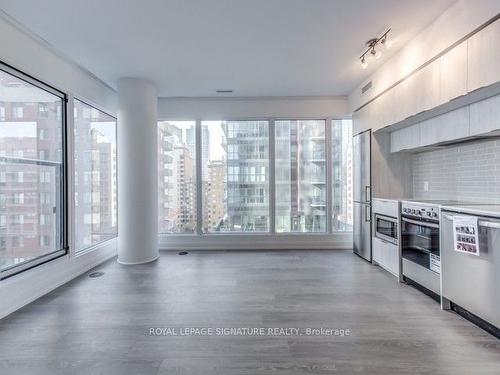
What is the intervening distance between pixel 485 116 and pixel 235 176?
3.83 m

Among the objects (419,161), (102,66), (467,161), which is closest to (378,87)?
(419,161)

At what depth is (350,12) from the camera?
2615 mm

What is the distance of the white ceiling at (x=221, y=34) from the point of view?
8.26ft

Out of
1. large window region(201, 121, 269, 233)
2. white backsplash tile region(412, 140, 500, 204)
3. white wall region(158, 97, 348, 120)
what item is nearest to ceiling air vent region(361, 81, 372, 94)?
white wall region(158, 97, 348, 120)

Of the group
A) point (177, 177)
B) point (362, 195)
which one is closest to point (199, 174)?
point (177, 177)

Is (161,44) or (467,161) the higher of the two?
(161,44)

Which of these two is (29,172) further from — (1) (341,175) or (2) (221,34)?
(1) (341,175)

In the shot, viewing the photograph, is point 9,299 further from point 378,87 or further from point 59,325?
point 378,87

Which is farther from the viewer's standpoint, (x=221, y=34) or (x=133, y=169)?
(x=133, y=169)

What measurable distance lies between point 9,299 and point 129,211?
1.79 m

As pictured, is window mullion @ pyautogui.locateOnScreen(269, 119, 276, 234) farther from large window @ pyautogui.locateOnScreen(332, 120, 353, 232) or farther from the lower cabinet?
the lower cabinet

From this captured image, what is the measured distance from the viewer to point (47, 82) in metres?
3.27

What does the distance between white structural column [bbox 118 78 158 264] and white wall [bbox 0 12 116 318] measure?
0.42m

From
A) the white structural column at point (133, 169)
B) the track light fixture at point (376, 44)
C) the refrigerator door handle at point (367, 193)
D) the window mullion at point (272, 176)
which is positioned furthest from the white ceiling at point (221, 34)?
the refrigerator door handle at point (367, 193)
